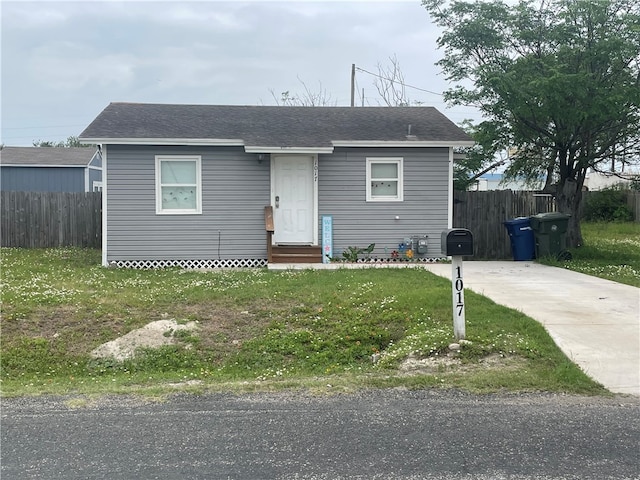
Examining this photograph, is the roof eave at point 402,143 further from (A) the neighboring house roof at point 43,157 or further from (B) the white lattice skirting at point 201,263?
(A) the neighboring house roof at point 43,157

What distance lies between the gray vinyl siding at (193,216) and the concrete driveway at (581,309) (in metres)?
4.47

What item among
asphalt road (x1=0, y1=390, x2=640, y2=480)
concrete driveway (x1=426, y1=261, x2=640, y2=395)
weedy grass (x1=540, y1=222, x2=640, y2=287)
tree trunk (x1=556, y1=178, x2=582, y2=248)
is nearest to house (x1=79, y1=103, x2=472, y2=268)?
concrete driveway (x1=426, y1=261, x2=640, y2=395)

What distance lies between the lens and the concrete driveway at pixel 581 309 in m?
6.65

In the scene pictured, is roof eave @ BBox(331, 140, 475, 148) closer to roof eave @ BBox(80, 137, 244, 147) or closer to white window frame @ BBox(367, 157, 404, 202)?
white window frame @ BBox(367, 157, 404, 202)

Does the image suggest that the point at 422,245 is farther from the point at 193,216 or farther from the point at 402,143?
the point at 193,216

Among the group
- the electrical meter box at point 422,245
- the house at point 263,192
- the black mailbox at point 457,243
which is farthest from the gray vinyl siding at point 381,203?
the black mailbox at point 457,243

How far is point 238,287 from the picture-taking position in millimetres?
10914

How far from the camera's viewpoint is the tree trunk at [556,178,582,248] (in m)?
16.7

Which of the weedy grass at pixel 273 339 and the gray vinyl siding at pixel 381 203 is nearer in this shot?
the weedy grass at pixel 273 339

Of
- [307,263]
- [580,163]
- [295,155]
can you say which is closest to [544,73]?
[580,163]

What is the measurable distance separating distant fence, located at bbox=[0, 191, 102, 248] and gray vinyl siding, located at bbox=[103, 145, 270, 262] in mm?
4273

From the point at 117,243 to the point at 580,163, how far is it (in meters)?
11.9

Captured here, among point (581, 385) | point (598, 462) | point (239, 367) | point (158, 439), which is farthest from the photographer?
point (239, 367)

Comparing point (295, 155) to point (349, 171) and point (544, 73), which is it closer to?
point (349, 171)
